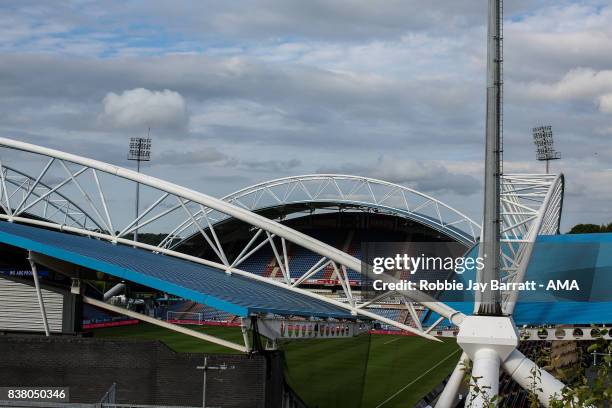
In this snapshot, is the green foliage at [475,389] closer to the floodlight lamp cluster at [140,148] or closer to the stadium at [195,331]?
the stadium at [195,331]

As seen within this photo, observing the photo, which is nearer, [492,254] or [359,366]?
[492,254]

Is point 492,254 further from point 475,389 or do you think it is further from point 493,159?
point 475,389

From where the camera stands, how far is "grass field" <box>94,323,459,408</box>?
905 inches

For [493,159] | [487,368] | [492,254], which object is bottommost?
[487,368]

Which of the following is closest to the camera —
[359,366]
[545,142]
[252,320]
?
[252,320]

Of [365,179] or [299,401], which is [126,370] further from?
[365,179]

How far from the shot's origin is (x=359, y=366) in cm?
2873

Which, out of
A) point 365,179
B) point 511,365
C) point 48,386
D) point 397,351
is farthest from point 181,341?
point 511,365

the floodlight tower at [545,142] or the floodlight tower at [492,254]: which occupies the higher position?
the floodlight tower at [545,142]

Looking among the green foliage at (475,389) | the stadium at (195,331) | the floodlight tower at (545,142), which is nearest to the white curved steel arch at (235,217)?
the stadium at (195,331)

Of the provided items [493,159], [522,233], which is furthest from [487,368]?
[522,233]

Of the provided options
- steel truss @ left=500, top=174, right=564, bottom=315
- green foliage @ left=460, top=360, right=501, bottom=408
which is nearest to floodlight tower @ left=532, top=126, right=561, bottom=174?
steel truss @ left=500, top=174, right=564, bottom=315

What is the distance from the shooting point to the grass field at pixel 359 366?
22984 mm

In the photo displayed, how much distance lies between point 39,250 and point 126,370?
3.96 metres
